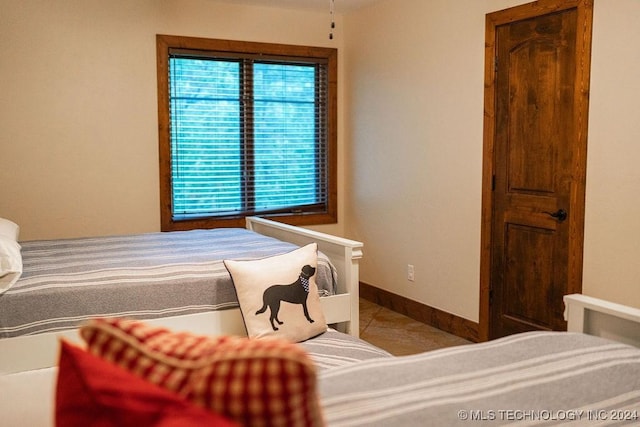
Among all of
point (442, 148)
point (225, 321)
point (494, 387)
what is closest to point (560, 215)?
point (442, 148)

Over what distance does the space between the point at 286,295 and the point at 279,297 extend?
3 centimetres

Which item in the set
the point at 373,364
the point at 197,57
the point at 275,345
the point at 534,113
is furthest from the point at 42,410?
the point at 197,57

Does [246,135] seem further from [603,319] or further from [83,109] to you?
[603,319]

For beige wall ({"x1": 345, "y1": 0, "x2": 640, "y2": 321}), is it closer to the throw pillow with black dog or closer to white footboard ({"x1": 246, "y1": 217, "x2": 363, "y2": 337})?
white footboard ({"x1": 246, "y1": 217, "x2": 363, "y2": 337})

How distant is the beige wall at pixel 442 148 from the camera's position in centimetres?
308

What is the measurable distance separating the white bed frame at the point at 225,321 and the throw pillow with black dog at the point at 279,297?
0.72ft

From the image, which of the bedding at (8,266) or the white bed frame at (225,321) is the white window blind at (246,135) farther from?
the bedding at (8,266)

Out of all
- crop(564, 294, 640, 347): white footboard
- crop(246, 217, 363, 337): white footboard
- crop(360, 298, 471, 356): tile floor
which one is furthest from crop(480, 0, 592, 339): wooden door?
crop(564, 294, 640, 347): white footboard

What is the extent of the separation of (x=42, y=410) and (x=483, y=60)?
125 inches

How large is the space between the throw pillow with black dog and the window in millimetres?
2203

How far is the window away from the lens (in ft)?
15.5

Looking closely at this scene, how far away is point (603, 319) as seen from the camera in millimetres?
2074

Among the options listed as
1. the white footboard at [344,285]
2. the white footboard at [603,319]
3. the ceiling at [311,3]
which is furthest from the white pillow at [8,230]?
the ceiling at [311,3]

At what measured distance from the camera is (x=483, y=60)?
3920mm
